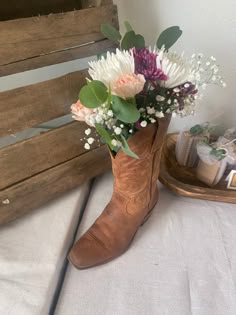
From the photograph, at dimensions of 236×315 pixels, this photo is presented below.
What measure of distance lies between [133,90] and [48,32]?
0.25m

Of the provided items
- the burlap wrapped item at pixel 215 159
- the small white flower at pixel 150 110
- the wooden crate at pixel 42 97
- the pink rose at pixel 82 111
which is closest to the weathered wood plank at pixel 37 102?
the wooden crate at pixel 42 97

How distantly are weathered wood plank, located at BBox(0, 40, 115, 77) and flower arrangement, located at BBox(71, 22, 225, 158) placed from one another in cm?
9

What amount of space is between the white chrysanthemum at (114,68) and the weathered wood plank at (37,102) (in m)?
0.15

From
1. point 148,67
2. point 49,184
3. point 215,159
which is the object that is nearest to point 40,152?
point 49,184

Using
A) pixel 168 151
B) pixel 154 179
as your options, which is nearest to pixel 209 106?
pixel 168 151

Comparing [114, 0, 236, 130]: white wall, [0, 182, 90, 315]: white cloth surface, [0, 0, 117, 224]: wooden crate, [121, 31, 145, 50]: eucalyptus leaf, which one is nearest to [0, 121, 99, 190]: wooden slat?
[0, 0, 117, 224]: wooden crate

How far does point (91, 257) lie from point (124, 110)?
0.31 meters

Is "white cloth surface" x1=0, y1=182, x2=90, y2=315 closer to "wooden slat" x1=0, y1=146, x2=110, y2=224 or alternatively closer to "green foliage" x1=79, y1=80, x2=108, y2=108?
"wooden slat" x1=0, y1=146, x2=110, y2=224

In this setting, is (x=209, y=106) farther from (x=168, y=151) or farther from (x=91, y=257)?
(x=91, y=257)

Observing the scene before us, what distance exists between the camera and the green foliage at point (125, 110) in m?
0.43

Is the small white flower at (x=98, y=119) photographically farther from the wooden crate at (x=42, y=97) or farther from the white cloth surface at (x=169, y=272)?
the white cloth surface at (x=169, y=272)

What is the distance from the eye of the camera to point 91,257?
1.87 ft

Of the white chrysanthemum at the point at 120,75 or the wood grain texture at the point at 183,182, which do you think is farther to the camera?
the wood grain texture at the point at 183,182

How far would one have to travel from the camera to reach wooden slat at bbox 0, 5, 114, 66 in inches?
20.4
